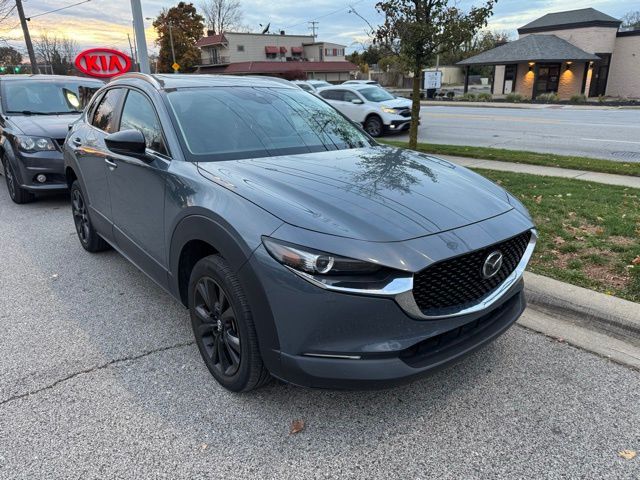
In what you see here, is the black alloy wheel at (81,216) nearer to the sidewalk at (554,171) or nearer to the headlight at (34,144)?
the headlight at (34,144)

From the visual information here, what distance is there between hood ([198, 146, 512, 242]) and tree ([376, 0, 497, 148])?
207 inches

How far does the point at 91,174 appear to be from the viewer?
14.7 feet

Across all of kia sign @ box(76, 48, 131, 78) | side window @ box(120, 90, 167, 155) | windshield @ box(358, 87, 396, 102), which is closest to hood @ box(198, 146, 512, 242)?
side window @ box(120, 90, 167, 155)

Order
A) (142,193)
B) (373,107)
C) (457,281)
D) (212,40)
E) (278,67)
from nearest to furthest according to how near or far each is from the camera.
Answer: (457,281) → (142,193) → (373,107) → (278,67) → (212,40)

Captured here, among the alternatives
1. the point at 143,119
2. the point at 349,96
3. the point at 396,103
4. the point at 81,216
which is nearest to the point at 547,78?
the point at 396,103

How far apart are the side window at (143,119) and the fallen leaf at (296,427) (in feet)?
6.19

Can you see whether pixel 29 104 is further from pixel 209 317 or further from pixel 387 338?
pixel 387 338

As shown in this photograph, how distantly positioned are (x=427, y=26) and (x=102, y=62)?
8.11 metres

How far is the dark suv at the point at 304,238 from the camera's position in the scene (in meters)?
2.18

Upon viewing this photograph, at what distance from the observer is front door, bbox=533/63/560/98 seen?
37700mm

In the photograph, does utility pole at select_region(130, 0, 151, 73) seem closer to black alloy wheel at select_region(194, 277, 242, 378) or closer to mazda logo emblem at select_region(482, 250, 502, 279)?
black alloy wheel at select_region(194, 277, 242, 378)

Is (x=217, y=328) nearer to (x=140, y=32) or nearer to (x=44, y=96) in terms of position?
(x=44, y=96)

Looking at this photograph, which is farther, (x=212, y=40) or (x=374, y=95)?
(x=212, y=40)

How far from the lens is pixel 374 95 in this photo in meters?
16.8
